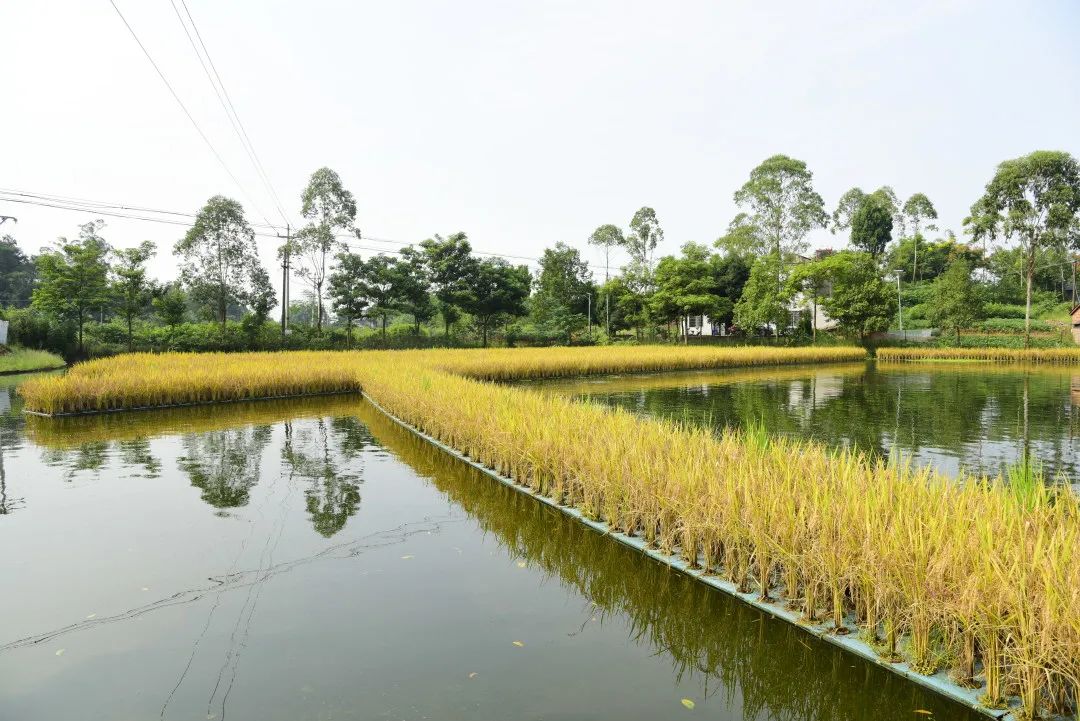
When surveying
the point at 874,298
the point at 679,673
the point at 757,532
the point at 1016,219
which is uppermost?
the point at 1016,219

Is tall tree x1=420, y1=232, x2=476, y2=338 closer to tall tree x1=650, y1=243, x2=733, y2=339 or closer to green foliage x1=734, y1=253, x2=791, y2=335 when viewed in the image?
tall tree x1=650, y1=243, x2=733, y2=339

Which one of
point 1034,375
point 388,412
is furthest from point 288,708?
A: point 1034,375

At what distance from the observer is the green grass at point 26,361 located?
2498 centimetres

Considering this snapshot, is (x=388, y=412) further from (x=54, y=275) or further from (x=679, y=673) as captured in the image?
(x=54, y=275)

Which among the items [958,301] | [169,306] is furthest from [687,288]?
[169,306]

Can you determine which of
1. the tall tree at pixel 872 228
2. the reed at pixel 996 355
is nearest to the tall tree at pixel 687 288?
the reed at pixel 996 355

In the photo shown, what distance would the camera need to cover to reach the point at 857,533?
3592mm

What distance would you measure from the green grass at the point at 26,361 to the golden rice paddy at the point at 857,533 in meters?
26.5

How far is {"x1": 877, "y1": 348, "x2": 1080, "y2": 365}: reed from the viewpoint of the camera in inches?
1204

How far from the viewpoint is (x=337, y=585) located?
14.9 feet

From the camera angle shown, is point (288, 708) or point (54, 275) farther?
point (54, 275)

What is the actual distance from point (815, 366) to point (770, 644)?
30.7 meters

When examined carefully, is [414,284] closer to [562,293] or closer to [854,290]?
[562,293]

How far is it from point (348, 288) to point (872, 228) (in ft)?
142
